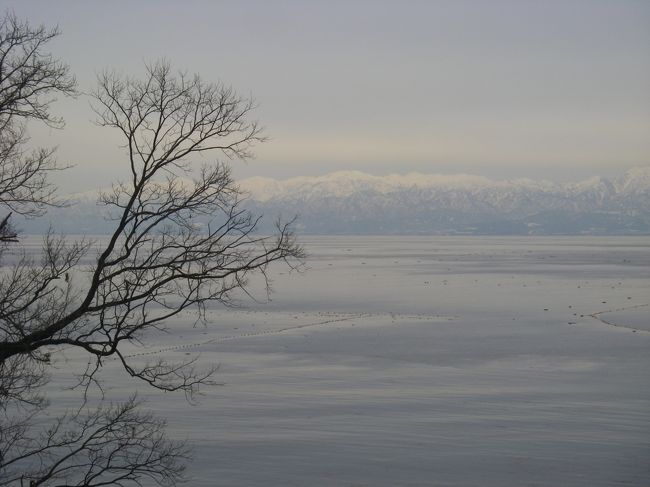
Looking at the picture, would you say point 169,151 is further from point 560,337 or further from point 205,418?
point 560,337

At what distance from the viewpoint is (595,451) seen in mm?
15555

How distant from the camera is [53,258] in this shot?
13.8 m

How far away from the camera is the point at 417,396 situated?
66.6ft

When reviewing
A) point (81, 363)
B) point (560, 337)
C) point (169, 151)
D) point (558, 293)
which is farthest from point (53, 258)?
point (558, 293)

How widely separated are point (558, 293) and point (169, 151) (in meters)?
39.1

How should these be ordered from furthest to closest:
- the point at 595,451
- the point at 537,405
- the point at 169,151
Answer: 1. the point at 537,405
2. the point at 595,451
3. the point at 169,151

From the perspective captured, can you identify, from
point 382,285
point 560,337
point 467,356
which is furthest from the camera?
point 382,285

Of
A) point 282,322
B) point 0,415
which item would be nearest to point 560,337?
point 282,322

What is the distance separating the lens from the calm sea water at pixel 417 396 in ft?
48.4

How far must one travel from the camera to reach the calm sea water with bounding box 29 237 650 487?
1475 centimetres

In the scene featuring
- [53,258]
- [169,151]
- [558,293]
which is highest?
[169,151]

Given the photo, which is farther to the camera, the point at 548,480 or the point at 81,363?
the point at 81,363

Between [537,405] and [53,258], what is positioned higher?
[53,258]

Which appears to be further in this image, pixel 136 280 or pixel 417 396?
pixel 417 396
